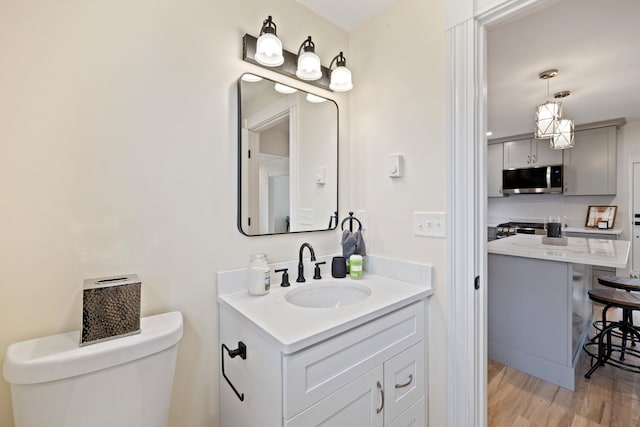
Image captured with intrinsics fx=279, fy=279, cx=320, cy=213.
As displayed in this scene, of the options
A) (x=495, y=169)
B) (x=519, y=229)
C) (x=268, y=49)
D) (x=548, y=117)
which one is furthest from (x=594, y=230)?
(x=268, y=49)

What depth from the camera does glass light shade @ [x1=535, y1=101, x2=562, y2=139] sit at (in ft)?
7.67

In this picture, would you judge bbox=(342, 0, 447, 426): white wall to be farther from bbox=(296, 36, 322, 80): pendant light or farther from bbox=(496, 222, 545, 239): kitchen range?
bbox=(496, 222, 545, 239): kitchen range

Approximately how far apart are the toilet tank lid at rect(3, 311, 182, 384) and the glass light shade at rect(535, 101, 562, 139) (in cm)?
304


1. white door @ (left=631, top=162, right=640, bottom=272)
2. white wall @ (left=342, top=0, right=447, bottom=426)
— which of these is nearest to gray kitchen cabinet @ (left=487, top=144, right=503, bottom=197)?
white door @ (left=631, top=162, right=640, bottom=272)

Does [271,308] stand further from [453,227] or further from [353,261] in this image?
[453,227]

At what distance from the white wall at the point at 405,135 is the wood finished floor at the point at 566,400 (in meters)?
0.73

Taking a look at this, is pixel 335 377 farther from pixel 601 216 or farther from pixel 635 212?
pixel 635 212

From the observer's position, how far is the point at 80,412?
0.75m

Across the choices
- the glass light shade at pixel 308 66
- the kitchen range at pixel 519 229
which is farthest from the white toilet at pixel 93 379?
the kitchen range at pixel 519 229

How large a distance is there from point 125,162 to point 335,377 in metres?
1.03

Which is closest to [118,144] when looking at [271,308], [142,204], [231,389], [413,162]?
[142,204]

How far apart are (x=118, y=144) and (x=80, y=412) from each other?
815 millimetres

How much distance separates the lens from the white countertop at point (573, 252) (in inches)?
67.7

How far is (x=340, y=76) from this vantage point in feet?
4.91
